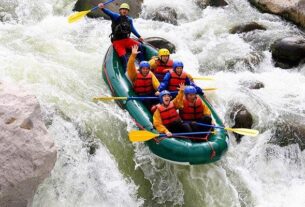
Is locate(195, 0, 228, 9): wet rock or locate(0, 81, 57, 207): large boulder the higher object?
locate(0, 81, 57, 207): large boulder

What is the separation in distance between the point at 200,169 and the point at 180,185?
391 mm

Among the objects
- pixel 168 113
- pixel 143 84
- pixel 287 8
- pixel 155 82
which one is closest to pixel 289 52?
pixel 287 8

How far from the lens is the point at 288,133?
6.96m

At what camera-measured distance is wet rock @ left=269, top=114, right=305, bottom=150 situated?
271 inches

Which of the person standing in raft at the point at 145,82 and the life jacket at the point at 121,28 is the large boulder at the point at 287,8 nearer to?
the life jacket at the point at 121,28

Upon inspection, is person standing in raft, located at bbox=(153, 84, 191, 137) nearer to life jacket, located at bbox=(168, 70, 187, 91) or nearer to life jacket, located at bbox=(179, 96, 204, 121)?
life jacket, located at bbox=(179, 96, 204, 121)

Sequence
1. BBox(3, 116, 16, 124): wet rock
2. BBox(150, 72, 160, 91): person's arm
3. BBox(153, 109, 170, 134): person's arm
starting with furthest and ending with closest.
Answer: BBox(150, 72, 160, 91): person's arm < BBox(153, 109, 170, 134): person's arm < BBox(3, 116, 16, 124): wet rock

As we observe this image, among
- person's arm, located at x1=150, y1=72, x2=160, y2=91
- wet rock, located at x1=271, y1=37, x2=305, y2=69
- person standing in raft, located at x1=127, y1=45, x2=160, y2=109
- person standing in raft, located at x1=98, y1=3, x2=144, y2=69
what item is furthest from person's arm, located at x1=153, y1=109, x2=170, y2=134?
wet rock, located at x1=271, y1=37, x2=305, y2=69

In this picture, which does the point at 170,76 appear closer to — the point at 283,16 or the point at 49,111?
the point at 49,111

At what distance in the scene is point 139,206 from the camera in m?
5.79

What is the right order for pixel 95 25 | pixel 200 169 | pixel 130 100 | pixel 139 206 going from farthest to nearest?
1. pixel 95 25
2. pixel 130 100
3. pixel 200 169
4. pixel 139 206

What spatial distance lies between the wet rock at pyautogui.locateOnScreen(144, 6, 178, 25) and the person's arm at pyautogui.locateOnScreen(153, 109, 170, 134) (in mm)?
4895

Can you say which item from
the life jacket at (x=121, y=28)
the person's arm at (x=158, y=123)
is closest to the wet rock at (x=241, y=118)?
the person's arm at (x=158, y=123)

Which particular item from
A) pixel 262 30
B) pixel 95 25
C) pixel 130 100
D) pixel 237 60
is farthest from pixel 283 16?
pixel 130 100
